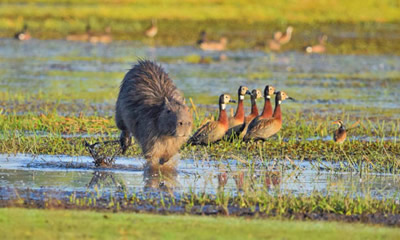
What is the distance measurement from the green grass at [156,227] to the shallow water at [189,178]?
2.73ft

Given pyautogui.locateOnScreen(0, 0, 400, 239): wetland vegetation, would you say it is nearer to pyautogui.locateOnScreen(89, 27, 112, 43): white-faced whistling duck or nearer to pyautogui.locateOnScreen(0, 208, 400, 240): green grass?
pyautogui.locateOnScreen(0, 208, 400, 240): green grass

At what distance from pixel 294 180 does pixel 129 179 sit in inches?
69.8

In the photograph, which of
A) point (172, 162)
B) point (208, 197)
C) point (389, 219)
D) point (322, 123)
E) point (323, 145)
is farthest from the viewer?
point (322, 123)

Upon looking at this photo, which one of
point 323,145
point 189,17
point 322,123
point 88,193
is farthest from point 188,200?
point 189,17

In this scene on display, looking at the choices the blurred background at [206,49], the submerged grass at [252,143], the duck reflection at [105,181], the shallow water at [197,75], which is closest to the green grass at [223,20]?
the blurred background at [206,49]

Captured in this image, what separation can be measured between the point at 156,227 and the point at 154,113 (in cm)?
298

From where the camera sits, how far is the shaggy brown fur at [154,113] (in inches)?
353

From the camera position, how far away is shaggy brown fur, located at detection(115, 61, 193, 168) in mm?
8961

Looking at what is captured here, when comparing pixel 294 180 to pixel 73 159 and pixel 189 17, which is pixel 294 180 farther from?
pixel 189 17

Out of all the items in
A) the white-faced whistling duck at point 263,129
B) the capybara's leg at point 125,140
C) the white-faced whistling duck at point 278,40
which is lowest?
the capybara's leg at point 125,140

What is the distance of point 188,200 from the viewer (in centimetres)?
735

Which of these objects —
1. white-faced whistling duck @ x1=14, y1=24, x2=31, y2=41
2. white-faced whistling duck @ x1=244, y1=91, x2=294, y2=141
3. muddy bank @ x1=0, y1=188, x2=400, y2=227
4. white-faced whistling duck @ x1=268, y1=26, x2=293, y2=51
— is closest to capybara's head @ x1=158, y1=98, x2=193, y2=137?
muddy bank @ x1=0, y1=188, x2=400, y2=227

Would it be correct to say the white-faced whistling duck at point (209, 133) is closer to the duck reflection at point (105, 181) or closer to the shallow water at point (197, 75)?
the duck reflection at point (105, 181)

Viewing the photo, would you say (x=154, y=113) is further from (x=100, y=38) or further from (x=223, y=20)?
(x=223, y=20)
